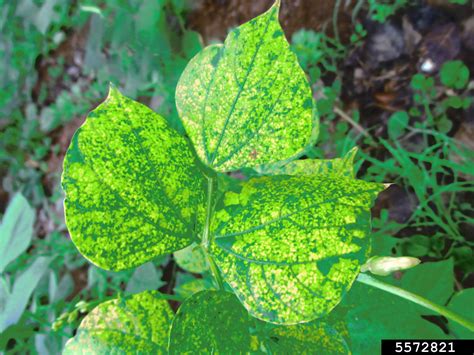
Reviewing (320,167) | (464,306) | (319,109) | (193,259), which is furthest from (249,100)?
(319,109)

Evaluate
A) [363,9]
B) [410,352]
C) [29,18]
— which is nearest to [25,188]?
[29,18]

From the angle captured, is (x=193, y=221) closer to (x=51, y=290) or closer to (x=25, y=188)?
(x=51, y=290)

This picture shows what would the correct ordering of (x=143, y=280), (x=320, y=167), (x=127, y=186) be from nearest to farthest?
(x=127, y=186)
(x=320, y=167)
(x=143, y=280)

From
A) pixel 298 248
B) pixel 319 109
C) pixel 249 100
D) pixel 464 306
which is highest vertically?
pixel 319 109

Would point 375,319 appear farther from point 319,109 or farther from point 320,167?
Answer: point 319,109

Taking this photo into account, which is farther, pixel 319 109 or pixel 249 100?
pixel 319 109

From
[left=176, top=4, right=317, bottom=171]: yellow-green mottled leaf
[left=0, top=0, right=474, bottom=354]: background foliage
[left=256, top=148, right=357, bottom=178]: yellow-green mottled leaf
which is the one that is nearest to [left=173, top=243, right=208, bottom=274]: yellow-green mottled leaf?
[left=0, top=0, right=474, bottom=354]: background foliage

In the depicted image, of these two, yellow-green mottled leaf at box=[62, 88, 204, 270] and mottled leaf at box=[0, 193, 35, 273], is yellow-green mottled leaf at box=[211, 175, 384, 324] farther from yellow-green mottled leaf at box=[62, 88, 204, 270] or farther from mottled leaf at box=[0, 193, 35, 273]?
mottled leaf at box=[0, 193, 35, 273]
